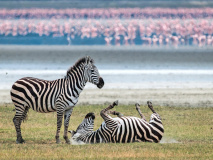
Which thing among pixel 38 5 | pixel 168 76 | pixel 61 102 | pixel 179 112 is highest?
pixel 61 102

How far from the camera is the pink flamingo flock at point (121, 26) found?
298 ft

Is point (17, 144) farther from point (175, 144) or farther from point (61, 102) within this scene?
point (175, 144)

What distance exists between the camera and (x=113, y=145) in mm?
11891

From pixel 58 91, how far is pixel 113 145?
1430 millimetres

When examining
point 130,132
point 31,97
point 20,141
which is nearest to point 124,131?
point 130,132

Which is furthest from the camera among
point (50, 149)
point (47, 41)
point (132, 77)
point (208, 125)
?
point (47, 41)

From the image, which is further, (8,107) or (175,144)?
(8,107)

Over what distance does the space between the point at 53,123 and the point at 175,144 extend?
3.99m

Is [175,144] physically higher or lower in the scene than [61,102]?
lower

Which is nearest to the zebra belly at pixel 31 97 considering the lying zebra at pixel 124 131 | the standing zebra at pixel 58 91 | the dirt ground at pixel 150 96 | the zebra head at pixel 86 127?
the standing zebra at pixel 58 91

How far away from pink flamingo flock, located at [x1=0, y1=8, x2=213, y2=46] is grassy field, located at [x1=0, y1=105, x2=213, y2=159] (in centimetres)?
6518

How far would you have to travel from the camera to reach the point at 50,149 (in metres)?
11.8

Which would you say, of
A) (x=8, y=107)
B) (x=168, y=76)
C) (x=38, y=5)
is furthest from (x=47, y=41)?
(x=8, y=107)

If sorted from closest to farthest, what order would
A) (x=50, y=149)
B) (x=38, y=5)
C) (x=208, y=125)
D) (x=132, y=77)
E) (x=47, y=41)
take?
1. (x=50, y=149)
2. (x=208, y=125)
3. (x=132, y=77)
4. (x=47, y=41)
5. (x=38, y=5)
